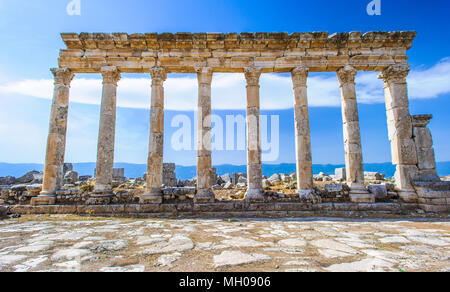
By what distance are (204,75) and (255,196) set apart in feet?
19.0

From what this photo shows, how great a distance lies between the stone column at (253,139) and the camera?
31.8 feet

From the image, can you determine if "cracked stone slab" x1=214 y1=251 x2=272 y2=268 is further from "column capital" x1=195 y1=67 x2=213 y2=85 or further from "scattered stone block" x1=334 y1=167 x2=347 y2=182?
"scattered stone block" x1=334 y1=167 x2=347 y2=182

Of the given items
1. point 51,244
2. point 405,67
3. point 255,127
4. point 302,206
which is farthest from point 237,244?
point 405,67

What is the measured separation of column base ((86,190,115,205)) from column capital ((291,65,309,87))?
947cm

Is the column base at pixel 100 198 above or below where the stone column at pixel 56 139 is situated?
below

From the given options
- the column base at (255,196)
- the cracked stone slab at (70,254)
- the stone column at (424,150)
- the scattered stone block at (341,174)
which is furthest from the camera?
the scattered stone block at (341,174)

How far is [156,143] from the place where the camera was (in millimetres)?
10141

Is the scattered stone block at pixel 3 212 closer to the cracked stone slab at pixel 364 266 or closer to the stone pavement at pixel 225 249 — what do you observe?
the stone pavement at pixel 225 249

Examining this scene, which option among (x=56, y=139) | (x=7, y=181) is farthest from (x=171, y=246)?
(x=7, y=181)

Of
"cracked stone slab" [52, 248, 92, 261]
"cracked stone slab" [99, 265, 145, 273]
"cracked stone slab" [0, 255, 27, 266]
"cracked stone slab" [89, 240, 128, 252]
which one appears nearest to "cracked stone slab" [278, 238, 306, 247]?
"cracked stone slab" [99, 265, 145, 273]

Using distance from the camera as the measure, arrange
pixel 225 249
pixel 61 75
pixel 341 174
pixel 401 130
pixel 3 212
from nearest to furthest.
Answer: pixel 225 249 < pixel 3 212 < pixel 401 130 < pixel 61 75 < pixel 341 174

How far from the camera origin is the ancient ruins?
31.7 feet

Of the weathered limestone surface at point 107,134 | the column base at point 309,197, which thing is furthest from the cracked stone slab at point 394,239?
the weathered limestone surface at point 107,134

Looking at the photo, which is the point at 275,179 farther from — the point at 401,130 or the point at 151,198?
the point at 151,198
